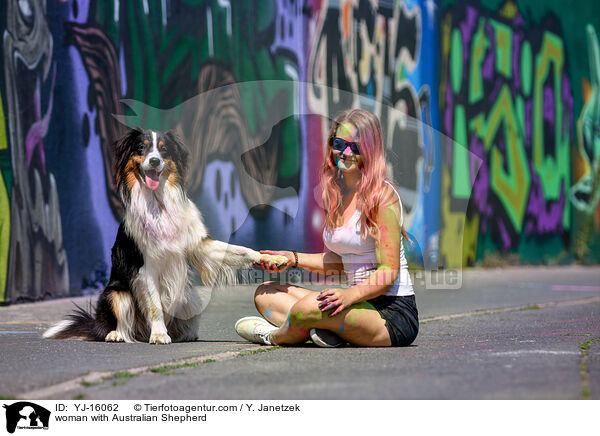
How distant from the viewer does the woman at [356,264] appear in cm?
488

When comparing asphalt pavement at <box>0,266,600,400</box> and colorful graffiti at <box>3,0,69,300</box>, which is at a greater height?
colorful graffiti at <box>3,0,69,300</box>

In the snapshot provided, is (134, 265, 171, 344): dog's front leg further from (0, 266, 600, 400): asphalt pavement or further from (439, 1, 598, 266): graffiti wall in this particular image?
(439, 1, 598, 266): graffiti wall

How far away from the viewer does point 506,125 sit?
13289 mm

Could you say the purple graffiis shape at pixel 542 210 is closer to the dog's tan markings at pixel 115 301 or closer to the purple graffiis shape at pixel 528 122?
the purple graffiis shape at pixel 528 122

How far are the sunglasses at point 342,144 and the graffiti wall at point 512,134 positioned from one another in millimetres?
7289

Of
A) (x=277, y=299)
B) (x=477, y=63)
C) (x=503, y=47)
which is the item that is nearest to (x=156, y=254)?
(x=277, y=299)

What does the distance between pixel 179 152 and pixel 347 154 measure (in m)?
1.09

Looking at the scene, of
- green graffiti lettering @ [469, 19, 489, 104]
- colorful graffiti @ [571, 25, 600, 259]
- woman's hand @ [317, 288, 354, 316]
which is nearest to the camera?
woman's hand @ [317, 288, 354, 316]

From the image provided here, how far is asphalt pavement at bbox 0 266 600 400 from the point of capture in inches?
144

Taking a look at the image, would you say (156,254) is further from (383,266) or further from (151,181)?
(383,266)

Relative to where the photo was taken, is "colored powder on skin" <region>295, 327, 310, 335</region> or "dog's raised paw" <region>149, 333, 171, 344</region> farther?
"dog's raised paw" <region>149, 333, 171, 344</region>

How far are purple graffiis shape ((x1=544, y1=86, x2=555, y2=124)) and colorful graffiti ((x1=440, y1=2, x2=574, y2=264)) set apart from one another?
16 millimetres

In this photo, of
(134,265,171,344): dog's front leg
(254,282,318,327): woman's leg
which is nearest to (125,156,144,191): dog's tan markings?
(134,265,171,344): dog's front leg

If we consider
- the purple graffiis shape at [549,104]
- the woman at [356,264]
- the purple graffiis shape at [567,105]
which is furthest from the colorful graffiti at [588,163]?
the woman at [356,264]
